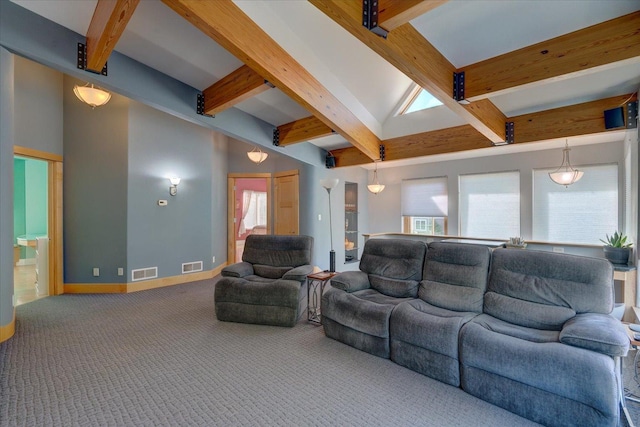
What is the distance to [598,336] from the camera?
6.13 ft

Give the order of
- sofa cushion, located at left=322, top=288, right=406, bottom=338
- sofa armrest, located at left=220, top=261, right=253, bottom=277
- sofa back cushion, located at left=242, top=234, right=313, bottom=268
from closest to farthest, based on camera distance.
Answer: sofa cushion, located at left=322, top=288, right=406, bottom=338
sofa armrest, located at left=220, top=261, right=253, bottom=277
sofa back cushion, located at left=242, top=234, right=313, bottom=268

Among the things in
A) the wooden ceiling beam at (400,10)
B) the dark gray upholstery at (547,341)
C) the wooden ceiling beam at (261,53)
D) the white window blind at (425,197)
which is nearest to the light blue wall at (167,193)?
the wooden ceiling beam at (261,53)

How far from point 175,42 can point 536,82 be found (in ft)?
11.2

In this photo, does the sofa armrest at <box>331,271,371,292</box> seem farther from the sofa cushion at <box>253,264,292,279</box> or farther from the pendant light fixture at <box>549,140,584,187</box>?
the pendant light fixture at <box>549,140,584,187</box>

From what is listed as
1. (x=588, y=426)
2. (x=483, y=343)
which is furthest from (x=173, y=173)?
(x=588, y=426)

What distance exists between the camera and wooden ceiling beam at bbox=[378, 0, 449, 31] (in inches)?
69.6

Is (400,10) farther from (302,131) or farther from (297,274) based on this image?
(297,274)

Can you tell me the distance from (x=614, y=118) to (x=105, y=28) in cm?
500

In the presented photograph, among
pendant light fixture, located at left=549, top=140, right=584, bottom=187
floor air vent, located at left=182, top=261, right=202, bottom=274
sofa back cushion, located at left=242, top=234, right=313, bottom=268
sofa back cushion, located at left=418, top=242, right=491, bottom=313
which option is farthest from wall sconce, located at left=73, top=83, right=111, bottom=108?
pendant light fixture, located at left=549, top=140, right=584, bottom=187

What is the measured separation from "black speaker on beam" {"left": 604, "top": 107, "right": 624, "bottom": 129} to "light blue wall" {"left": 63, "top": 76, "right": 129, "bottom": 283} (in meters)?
6.69

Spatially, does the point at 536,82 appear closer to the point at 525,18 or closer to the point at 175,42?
the point at 525,18

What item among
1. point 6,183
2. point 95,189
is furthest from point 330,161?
point 6,183

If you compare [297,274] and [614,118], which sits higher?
[614,118]

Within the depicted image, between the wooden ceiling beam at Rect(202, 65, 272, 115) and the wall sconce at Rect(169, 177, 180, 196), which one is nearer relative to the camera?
the wooden ceiling beam at Rect(202, 65, 272, 115)
